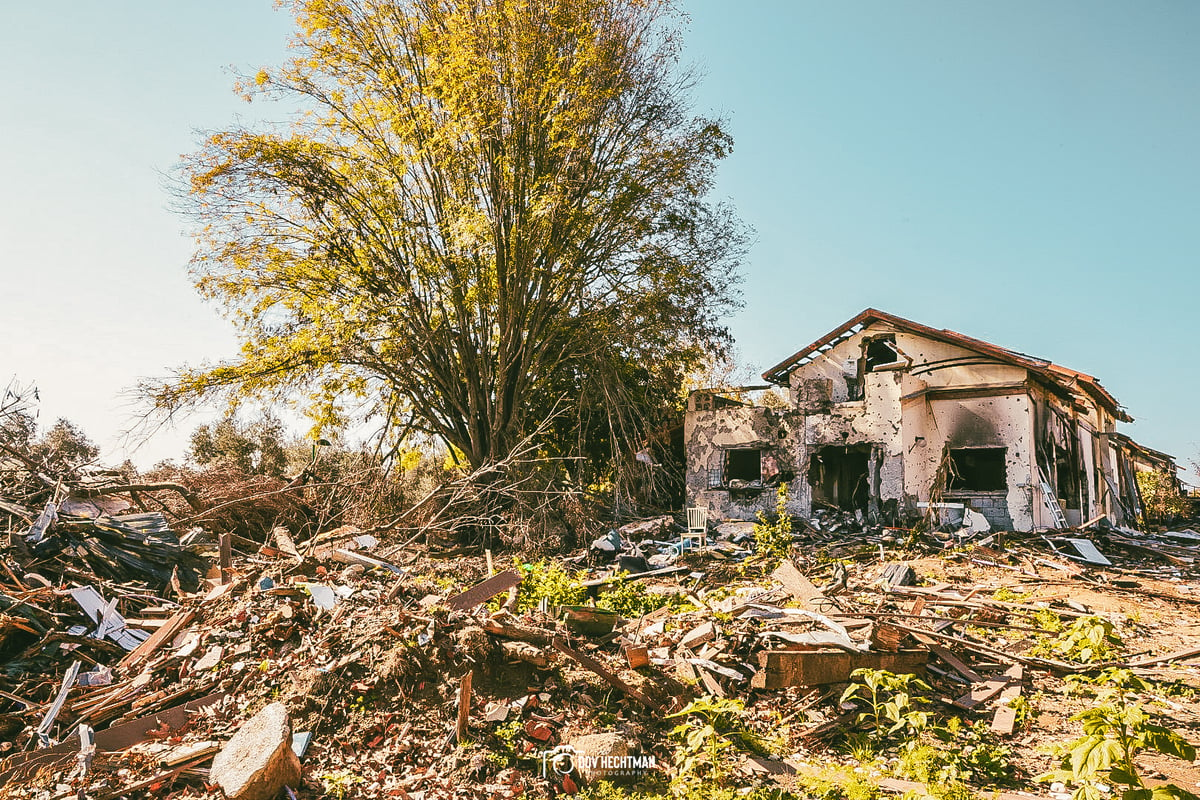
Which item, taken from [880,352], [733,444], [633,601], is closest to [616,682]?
[633,601]

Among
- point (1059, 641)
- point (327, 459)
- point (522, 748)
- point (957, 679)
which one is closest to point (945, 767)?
point (957, 679)

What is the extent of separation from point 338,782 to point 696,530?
12254 millimetres

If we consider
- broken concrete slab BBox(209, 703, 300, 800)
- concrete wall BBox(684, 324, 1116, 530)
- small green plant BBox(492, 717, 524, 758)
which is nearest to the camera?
broken concrete slab BBox(209, 703, 300, 800)

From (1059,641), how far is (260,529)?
1221 centimetres

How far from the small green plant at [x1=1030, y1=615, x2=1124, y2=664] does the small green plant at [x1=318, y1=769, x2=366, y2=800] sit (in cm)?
628

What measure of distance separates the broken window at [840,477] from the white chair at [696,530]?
9.39 feet

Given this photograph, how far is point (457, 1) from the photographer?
52.3 feet

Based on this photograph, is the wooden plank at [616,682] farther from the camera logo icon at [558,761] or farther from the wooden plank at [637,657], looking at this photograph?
the camera logo icon at [558,761]

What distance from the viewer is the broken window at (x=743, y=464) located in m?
19.7

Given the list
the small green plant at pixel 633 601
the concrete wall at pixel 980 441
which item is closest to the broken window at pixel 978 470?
the concrete wall at pixel 980 441

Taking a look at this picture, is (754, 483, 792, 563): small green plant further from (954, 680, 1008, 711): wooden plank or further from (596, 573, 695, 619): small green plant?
(954, 680, 1008, 711): wooden plank

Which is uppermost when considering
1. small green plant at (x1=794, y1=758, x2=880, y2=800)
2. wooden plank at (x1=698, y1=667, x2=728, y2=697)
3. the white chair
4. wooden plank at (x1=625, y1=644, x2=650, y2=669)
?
the white chair

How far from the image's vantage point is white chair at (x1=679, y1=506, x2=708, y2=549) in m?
14.8

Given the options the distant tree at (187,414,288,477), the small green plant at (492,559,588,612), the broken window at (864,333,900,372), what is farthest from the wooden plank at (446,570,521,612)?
the distant tree at (187,414,288,477)
